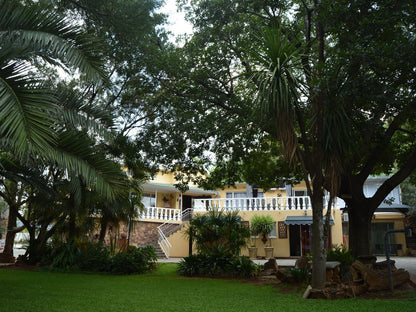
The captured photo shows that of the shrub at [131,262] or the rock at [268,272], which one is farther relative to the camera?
the shrub at [131,262]

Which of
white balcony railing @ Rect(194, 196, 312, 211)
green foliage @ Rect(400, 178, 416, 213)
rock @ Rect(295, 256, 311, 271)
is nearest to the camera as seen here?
rock @ Rect(295, 256, 311, 271)

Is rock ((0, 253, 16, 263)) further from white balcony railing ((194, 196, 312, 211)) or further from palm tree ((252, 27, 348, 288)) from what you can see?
palm tree ((252, 27, 348, 288))

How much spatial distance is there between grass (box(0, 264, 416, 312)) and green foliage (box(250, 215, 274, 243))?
11062mm

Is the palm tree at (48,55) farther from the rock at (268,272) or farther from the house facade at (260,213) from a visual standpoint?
the house facade at (260,213)

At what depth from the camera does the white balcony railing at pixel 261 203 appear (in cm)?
2064

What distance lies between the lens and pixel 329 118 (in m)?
7.14

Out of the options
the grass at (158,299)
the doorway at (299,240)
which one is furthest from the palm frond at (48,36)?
the doorway at (299,240)

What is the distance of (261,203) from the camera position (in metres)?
21.4

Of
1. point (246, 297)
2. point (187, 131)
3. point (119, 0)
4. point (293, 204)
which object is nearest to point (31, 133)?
point (246, 297)

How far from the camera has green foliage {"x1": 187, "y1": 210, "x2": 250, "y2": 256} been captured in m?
11.8

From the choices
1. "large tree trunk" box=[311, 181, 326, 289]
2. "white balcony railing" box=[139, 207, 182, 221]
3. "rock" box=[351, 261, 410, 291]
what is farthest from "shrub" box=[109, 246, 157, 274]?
"white balcony railing" box=[139, 207, 182, 221]

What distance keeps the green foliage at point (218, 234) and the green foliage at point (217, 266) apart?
237mm

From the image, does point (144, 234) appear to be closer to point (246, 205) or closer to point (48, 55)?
point (246, 205)

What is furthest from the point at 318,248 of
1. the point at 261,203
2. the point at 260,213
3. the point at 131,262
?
the point at 261,203
